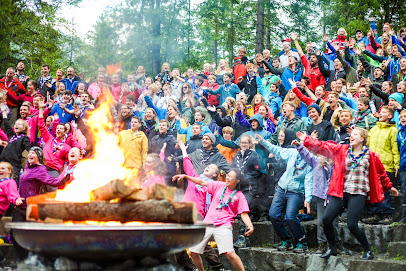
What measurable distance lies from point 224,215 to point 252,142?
92.3 inches

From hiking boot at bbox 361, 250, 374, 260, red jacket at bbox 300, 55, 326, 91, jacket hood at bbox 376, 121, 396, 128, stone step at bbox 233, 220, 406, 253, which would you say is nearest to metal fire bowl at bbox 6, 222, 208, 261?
hiking boot at bbox 361, 250, 374, 260

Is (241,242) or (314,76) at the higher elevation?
(314,76)

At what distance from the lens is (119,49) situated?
62.5ft

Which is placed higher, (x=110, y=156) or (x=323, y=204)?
(x=110, y=156)

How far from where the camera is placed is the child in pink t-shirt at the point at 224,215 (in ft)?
24.3

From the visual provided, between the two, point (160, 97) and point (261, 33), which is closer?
point (160, 97)

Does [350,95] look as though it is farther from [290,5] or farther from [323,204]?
[290,5]

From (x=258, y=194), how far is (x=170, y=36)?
12.8 m

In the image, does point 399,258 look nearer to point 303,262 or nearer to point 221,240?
point 303,262

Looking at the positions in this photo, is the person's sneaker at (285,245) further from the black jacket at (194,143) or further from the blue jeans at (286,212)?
the black jacket at (194,143)

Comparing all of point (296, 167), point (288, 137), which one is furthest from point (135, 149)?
point (296, 167)

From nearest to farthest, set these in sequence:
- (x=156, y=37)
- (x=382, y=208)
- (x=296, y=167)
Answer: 1. (x=382, y=208)
2. (x=296, y=167)
3. (x=156, y=37)

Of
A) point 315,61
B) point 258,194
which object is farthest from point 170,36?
point 258,194

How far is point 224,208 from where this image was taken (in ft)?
25.1
